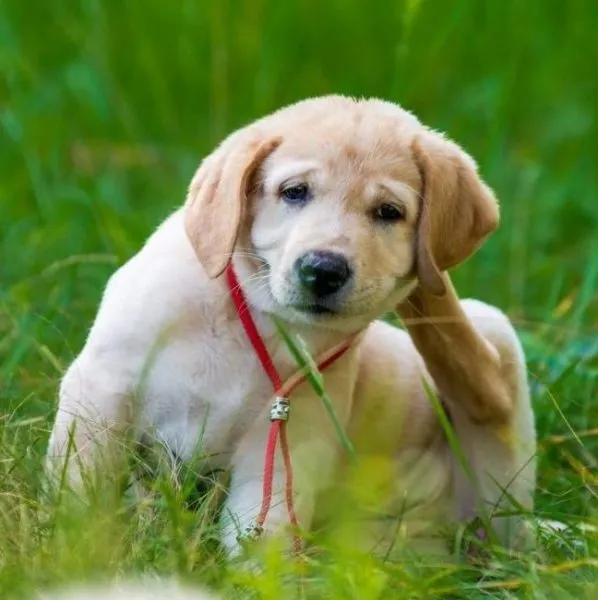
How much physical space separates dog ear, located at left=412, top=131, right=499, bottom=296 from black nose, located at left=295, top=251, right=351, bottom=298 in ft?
1.01

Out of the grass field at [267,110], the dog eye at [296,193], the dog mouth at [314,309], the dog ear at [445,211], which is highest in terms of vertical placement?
the dog eye at [296,193]

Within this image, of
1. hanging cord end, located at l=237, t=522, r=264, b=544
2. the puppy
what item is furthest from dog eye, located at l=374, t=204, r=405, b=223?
hanging cord end, located at l=237, t=522, r=264, b=544

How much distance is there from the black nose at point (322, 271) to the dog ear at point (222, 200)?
7.8 inches

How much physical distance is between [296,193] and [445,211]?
373 millimetres

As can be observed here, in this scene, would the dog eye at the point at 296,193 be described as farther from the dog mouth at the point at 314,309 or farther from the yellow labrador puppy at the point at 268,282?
the dog mouth at the point at 314,309

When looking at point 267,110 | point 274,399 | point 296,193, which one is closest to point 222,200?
point 296,193

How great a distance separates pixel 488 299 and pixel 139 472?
2.56m

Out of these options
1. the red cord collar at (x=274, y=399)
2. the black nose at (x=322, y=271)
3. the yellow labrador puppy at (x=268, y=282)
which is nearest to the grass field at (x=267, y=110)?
the yellow labrador puppy at (x=268, y=282)

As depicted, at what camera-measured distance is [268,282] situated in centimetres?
382

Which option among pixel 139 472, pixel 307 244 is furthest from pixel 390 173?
pixel 139 472

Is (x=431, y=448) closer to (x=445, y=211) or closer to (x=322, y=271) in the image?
(x=445, y=211)

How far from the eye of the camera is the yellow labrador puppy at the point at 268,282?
3.75 m

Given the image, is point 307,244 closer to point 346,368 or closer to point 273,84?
point 346,368

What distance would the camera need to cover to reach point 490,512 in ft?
14.4
